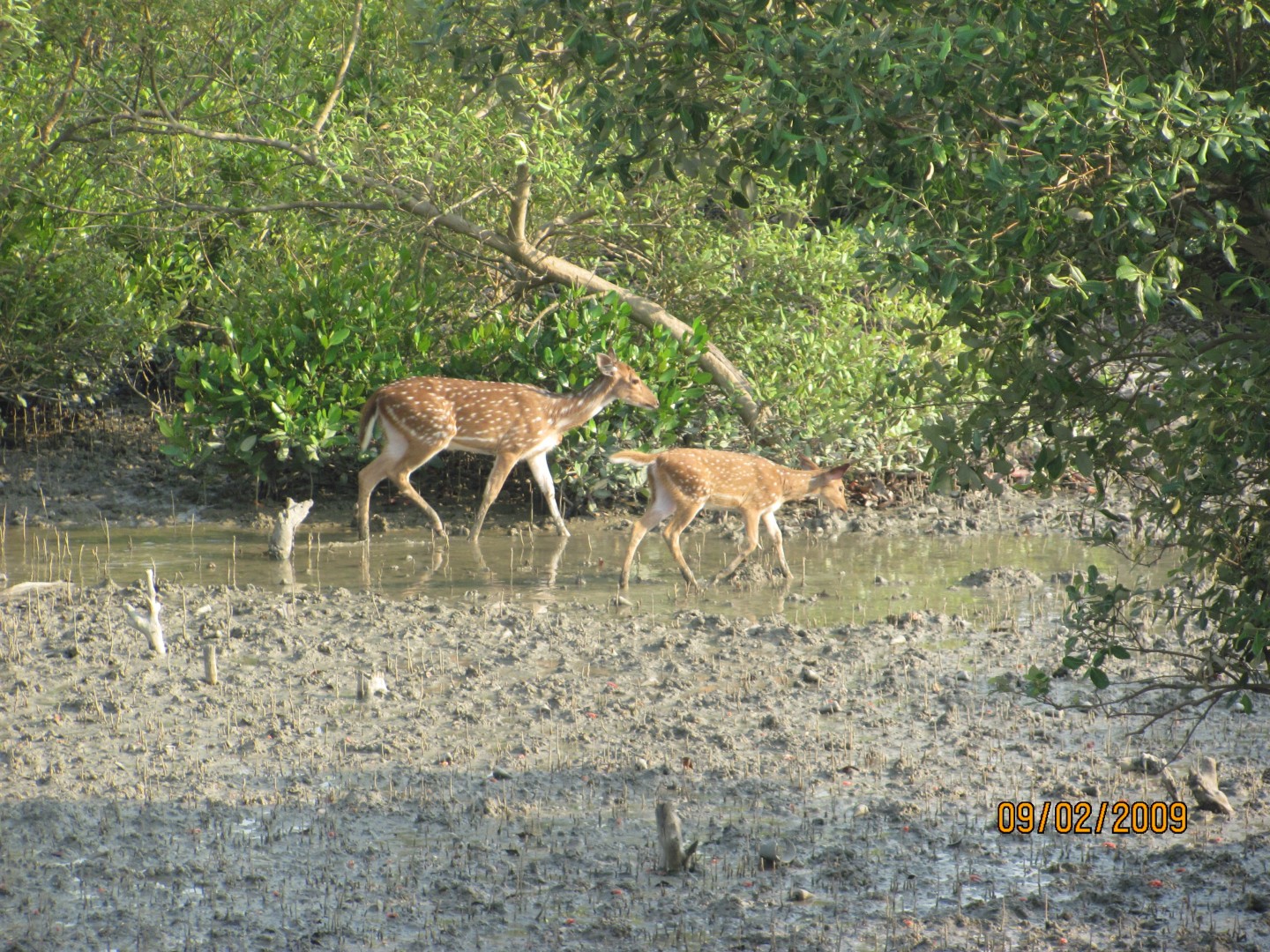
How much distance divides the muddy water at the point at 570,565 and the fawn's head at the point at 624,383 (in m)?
1.12

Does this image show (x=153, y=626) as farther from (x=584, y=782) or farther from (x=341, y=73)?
(x=341, y=73)

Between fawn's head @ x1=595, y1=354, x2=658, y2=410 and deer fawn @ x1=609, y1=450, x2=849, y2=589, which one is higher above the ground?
fawn's head @ x1=595, y1=354, x2=658, y2=410

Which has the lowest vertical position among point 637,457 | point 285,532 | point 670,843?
point 670,843

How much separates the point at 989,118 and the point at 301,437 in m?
8.48

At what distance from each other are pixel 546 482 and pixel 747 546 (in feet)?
8.19

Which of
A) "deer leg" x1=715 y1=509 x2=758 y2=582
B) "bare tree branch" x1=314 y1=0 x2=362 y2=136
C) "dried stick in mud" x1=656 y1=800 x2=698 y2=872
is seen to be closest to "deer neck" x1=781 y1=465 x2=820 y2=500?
"deer leg" x1=715 y1=509 x2=758 y2=582

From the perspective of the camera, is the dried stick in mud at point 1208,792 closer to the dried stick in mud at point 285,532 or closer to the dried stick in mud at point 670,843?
the dried stick in mud at point 670,843

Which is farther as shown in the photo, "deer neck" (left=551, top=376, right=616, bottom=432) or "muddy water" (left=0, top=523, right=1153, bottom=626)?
"deer neck" (left=551, top=376, right=616, bottom=432)

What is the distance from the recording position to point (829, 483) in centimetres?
1085

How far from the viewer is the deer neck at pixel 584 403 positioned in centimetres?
1166

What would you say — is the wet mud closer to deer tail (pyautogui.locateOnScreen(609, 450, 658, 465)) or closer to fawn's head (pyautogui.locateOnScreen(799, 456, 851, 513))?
deer tail (pyautogui.locateOnScreen(609, 450, 658, 465))

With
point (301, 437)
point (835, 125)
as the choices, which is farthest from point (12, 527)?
point (835, 125)
